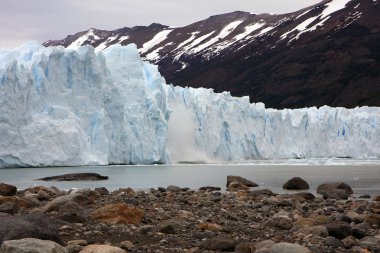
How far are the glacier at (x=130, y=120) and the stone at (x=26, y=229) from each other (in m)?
A: 23.1

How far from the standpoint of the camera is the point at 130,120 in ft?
112

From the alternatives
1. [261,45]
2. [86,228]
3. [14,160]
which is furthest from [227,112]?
[261,45]

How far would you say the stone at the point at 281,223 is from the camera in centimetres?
822

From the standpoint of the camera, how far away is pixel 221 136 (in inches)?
1677

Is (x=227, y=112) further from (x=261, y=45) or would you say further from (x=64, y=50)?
(x=261, y=45)

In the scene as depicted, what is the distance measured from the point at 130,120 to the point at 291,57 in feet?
263

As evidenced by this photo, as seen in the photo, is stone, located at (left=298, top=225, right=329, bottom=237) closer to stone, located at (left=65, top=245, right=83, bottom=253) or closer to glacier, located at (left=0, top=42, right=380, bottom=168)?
stone, located at (left=65, top=245, right=83, bottom=253)

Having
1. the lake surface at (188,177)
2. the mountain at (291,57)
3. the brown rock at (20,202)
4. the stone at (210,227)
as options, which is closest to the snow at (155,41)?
the mountain at (291,57)

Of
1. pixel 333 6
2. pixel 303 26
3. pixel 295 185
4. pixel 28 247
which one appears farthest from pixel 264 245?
pixel 333 6

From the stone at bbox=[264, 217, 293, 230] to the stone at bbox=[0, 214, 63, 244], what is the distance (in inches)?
142

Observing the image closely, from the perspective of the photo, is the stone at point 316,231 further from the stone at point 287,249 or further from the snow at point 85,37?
the snow at point 85,37

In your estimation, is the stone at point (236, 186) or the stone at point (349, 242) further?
the stone at point (236, 186)

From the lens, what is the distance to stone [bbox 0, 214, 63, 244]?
5465 millimetres

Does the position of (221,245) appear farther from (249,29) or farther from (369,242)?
(249,29)
